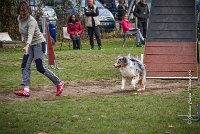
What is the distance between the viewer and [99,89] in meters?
13.3

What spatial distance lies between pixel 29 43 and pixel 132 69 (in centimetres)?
240

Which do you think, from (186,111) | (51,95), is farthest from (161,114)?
(51,95)

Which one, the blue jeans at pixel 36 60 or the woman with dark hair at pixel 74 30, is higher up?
the blue jeans at pixel 36 60

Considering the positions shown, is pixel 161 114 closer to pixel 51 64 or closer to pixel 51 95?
pixel 51 95

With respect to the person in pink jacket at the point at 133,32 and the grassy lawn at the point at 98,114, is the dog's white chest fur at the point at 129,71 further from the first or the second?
the person in pink jacket at the point at 133,32

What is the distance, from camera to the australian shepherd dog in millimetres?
12859

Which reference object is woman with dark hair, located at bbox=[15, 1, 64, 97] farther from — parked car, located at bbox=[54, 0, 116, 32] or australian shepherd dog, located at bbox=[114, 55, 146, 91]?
parked car, located at bbox=[54, 0, 116, 32]

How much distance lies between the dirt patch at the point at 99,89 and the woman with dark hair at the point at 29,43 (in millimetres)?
307

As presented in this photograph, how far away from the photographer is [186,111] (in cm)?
1014

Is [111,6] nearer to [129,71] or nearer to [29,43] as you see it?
[129,71]

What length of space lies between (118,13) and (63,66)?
62.4 ft

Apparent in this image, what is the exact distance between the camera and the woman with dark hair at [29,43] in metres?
12.0

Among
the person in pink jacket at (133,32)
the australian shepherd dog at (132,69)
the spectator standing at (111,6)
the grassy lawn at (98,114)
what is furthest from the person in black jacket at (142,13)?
the australian shepherd dog at (132,69)

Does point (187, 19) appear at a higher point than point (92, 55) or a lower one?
higher
